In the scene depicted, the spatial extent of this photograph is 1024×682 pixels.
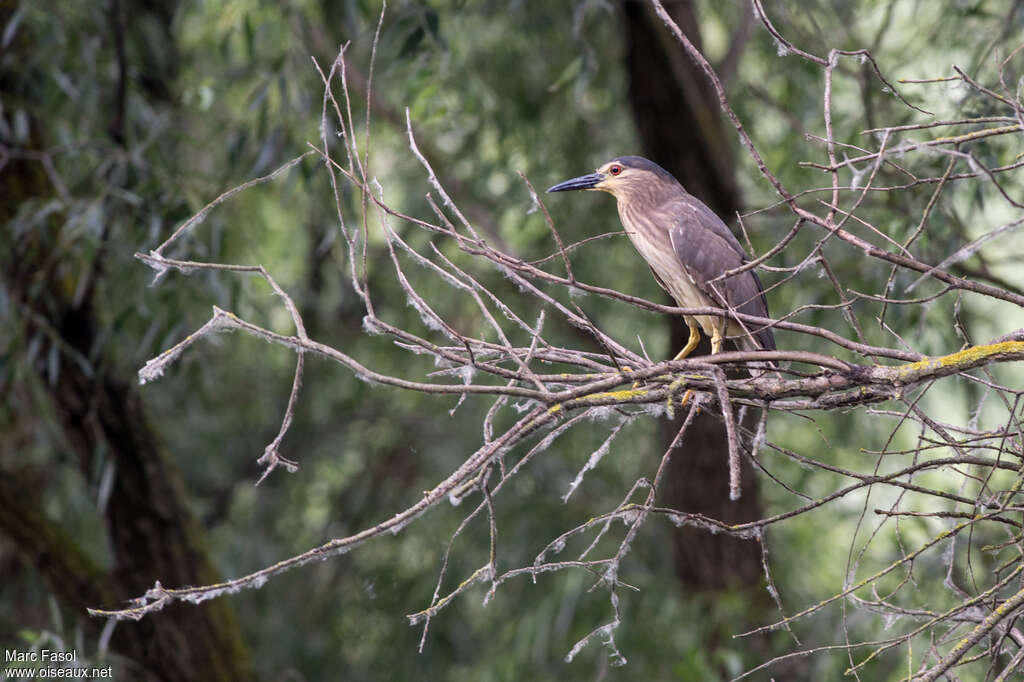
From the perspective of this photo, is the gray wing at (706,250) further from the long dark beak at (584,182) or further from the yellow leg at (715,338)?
the long dark beak at (584,182)

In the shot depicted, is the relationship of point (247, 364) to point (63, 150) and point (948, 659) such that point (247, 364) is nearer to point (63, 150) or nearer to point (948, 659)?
point (63, 150)

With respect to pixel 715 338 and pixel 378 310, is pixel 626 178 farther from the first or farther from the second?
pixel 378 310

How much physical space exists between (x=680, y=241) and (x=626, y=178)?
1.32 feet

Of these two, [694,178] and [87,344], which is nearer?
[87,344]

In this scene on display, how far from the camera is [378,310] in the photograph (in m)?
6.37

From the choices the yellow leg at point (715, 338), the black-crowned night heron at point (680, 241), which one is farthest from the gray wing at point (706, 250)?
the yellow leg at point (715, 338)

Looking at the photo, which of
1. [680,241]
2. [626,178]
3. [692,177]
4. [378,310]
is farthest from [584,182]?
[378,310]

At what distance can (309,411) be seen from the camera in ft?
21.6

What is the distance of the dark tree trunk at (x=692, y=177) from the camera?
4727 millimetres

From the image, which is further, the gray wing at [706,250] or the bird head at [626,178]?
the bird head at [626,178]

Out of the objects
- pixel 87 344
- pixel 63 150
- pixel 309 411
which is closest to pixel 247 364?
pixel 309 411

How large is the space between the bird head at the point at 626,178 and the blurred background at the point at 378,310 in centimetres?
50

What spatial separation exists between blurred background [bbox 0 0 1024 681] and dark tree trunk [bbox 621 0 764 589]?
0.01 m

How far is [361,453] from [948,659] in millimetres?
5544
